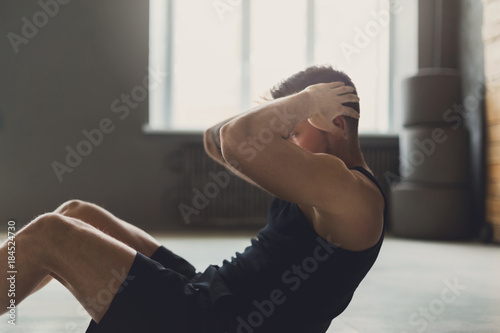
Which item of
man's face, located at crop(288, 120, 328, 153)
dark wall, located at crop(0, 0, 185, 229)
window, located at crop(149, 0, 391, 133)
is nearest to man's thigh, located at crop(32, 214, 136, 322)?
man's face, located at crop(288, 120, 328, 153)

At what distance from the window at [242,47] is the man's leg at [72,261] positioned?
13.5 ft

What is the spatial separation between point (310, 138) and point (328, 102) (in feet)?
0.34

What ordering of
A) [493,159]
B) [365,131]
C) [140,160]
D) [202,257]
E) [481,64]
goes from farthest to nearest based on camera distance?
[365,131] → [140,160] → [481,64] → [493,159] → [202,257]

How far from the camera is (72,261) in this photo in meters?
1.09

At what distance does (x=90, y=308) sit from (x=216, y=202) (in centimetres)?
401

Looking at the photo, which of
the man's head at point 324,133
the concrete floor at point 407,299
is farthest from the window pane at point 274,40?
the man's head at point 324,133

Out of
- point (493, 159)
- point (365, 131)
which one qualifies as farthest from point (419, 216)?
point (365, 131)

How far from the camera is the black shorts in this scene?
1.05 meters

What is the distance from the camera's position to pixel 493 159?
→ 432cm

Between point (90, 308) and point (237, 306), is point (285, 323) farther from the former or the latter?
point (90, 308)

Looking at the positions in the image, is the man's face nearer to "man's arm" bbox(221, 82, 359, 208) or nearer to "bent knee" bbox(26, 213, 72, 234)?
"man's arm" bbox(221, 82, 359, 208)

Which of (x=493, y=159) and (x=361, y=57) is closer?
(x=493, y=159)

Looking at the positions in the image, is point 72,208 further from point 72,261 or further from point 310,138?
point 310,138

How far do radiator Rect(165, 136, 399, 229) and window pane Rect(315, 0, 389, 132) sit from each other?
154 centimetres
